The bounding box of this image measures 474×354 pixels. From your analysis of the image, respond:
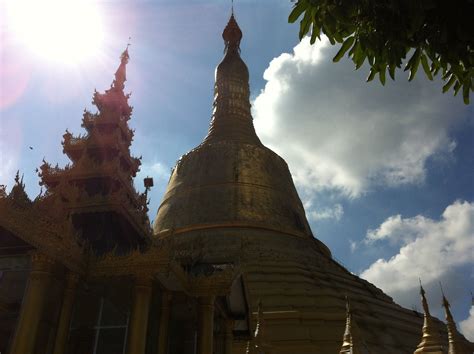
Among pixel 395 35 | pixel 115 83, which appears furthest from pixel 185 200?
pixel 395 35

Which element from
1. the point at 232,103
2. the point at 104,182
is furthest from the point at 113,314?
the point at 232,103

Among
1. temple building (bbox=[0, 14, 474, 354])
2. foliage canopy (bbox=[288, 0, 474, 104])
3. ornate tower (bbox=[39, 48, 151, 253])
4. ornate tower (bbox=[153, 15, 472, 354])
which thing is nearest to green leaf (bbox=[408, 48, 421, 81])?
foliage canopy (bbox=[288, 0, 474, 104])

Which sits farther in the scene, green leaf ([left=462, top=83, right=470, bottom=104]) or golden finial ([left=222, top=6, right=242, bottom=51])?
golden finial ([left=222, top=6, right=242, bottom=51])

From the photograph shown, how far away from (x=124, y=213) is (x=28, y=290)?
12.3 ft

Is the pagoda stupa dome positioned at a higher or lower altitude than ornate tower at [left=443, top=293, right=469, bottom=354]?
higher

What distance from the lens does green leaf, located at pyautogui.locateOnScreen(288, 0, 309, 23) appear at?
2934 millimetres

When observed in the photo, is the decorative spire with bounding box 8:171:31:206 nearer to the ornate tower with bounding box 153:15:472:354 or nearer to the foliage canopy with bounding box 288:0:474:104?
the ornate tower with bounding box 153:15:472:354

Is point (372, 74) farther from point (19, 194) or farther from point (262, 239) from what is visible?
point (262, 239)

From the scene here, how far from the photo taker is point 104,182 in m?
13.7

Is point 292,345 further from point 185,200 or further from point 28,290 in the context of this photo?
point 185,200

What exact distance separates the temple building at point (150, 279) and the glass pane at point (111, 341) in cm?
2

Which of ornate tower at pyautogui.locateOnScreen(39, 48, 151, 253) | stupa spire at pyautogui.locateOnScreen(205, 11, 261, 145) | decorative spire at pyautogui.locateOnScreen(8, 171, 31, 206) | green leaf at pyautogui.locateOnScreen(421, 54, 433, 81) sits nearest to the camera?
green leaf at pyautogui.locateOnScreen(421, 54, 433, 81)

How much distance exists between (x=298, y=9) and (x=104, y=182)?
1159cm

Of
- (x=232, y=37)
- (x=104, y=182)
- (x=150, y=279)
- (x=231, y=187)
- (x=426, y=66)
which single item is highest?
(x=232, y=37)
